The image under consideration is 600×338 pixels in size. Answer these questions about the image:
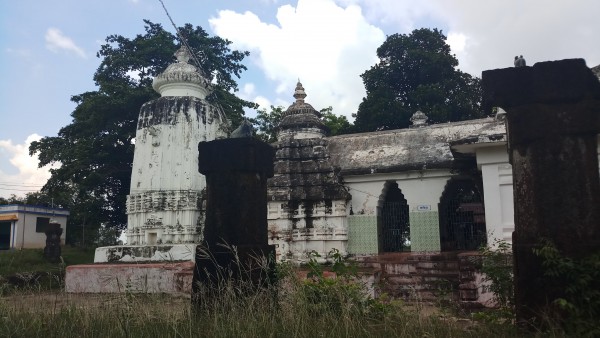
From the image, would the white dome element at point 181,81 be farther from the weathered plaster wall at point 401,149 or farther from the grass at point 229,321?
the grass at point 229,321

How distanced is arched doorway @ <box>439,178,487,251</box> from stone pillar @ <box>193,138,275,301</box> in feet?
26.8

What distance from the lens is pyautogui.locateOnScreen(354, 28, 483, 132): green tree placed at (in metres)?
24.9

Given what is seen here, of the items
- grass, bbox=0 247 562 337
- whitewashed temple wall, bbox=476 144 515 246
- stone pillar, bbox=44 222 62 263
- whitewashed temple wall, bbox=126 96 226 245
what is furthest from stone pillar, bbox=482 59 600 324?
stone pillar, bbox=44 222 62 263

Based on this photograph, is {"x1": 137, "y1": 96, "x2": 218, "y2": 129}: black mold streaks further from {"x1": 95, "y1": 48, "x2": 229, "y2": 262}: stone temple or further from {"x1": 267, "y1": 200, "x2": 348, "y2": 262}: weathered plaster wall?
{"x1": 267, "y1": 200, "x2": 348, "y2": 262}: weathered plaster wall

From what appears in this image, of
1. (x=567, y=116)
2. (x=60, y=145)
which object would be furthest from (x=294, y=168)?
(x=60, y=145)

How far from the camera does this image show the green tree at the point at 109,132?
19578 millimetres

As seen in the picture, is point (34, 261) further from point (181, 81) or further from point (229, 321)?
point (229, 321)

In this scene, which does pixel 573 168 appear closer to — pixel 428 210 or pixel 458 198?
pixel 428 210

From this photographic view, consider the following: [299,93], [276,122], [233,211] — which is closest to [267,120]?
[276,122]

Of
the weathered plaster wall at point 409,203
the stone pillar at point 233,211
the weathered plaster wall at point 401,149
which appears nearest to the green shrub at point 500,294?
the stone pillar at point 233,211

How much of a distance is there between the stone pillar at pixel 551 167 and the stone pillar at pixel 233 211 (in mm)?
2560

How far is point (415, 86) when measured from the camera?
27.0 meters

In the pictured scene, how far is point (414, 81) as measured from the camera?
89.0 ft

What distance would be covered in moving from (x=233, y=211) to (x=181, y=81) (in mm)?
8182
